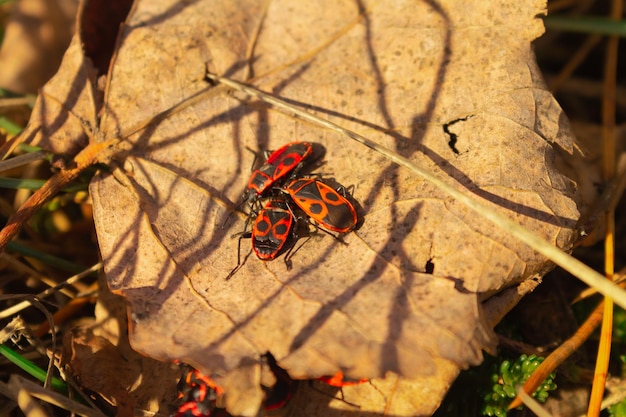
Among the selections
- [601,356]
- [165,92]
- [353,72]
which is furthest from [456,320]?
[165,92]

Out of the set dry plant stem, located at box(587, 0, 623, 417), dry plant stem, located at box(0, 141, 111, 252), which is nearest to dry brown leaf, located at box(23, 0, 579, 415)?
dry plant stem, located at box(0, 141, 111, 252)

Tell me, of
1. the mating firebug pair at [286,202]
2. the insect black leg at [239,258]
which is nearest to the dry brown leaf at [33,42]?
the mating firebug pair at [286,202]

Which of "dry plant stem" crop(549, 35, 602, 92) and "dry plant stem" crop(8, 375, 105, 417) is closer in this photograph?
"dry plant stem" crop(8, 375, 105, 417)

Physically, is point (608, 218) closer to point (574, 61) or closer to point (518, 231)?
point (518, 231)

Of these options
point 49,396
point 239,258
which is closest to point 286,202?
point 239,258

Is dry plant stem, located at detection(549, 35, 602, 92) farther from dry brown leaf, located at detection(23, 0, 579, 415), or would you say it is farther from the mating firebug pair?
the mating firebug pair

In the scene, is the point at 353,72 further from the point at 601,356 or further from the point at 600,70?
the point at 600,70
